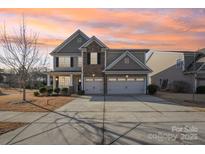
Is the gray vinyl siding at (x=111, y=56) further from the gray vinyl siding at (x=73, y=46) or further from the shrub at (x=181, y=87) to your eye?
the shrub at (x=181, y=87)

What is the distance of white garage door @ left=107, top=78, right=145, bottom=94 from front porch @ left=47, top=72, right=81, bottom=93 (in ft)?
13.5

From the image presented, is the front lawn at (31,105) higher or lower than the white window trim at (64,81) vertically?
lower

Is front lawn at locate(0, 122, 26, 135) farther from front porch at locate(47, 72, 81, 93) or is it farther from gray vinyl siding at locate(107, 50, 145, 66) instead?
gray vinyl siding at locate(107, 50, 145, 66)

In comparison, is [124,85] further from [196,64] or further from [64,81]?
[196,64]

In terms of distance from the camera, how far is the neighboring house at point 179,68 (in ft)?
102

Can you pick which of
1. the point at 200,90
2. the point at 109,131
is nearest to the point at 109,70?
the point at 200,90

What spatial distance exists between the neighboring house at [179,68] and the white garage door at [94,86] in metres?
11.1

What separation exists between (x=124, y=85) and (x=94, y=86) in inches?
A: 136

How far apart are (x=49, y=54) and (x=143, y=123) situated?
2191 centimetres

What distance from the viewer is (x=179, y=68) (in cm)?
3419

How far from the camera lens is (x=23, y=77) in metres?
20.5

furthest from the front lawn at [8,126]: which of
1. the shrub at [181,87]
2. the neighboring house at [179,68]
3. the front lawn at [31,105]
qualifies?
the shrub at [181,87]

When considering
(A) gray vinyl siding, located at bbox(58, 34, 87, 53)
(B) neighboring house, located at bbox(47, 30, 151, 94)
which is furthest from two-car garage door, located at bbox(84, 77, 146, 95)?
(A) gray vinyl siding, located at bbox(58, 34, 87, 53)

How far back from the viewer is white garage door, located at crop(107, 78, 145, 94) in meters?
28.2
